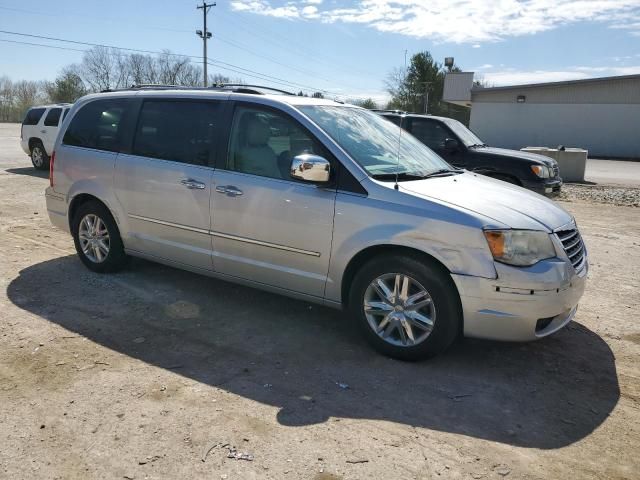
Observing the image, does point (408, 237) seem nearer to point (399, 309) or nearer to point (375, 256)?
point (375, 256)

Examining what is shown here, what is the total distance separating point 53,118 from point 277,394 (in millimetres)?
14691

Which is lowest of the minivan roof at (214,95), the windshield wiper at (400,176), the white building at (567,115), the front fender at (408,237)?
the front fender at (408,237)

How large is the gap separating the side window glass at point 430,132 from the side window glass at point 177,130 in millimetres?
5780

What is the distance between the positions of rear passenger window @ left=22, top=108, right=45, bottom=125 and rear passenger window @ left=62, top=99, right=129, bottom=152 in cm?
1140

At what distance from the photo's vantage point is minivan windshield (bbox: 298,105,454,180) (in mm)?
4164

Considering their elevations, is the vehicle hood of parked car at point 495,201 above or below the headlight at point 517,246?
above

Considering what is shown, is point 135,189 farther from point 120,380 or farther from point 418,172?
point 418,172

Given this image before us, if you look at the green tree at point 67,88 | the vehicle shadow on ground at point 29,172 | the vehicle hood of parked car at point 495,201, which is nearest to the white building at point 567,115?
the vehicle shadow on ground at point 29,172

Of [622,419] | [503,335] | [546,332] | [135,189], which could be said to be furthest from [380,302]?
[135,189]

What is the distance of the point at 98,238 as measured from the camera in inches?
220

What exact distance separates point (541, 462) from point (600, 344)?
1.88 m

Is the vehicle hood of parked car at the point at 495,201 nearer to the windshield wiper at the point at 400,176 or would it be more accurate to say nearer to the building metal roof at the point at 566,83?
the windshield wiper at the point at 400,176

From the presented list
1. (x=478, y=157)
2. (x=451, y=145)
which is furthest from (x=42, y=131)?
(x=478, y=157)

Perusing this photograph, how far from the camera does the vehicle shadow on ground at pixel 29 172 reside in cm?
1395
